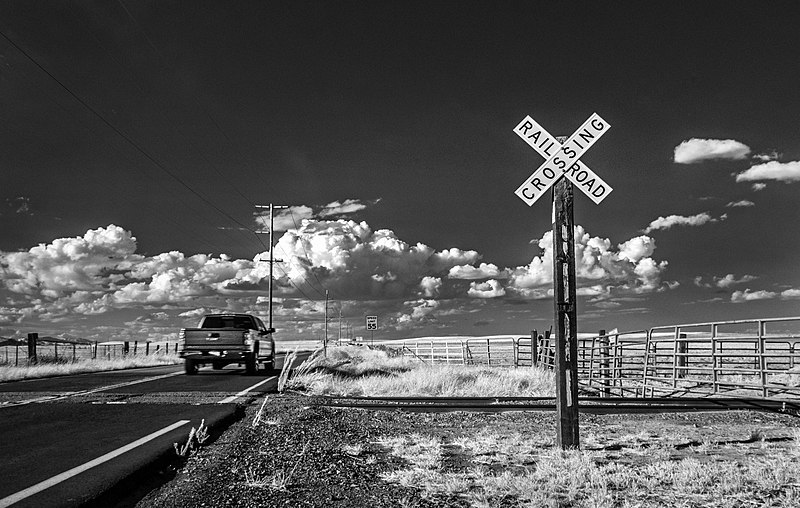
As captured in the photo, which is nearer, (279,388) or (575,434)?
(575,434)

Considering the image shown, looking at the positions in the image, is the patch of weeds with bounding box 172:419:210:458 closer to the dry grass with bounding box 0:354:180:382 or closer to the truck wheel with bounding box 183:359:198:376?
the truck wheel with bounding box 183:359:198:376

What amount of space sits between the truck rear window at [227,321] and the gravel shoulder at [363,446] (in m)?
11.0

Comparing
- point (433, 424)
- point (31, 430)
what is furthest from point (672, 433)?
point (31, 430)

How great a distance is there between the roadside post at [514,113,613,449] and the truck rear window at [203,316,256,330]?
54.1 feet

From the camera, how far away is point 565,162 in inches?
281

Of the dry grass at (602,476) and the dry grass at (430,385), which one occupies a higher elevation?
the dry grass at (602,476)

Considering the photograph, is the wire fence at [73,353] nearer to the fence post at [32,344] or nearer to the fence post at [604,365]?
the fence post at [32,344]

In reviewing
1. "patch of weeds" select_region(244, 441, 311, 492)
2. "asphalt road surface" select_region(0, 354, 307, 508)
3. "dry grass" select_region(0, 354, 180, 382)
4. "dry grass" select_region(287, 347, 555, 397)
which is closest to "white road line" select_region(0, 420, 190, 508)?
"asphalt road surface" select_region(0, 354, 307, 508)

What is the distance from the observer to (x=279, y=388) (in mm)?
14305

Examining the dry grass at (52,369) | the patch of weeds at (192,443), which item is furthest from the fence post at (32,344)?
the patch of weeds at (192,443)

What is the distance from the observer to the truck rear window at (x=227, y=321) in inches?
872

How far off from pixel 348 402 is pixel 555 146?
23.5ft

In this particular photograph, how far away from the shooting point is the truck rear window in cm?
2214

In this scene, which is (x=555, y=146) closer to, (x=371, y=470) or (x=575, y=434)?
(x=575, y=434)
